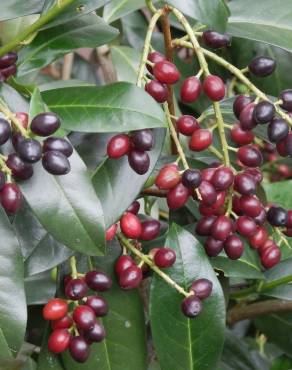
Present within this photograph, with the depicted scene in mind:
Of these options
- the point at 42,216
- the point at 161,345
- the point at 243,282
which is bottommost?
the point at 243,282

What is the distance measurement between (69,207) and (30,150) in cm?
11

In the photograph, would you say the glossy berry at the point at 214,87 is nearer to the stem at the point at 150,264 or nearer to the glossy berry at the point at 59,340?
the stem at the point at 150,264

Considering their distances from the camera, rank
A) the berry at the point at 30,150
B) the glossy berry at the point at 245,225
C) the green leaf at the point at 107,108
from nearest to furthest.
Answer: the berry at the point at 30,150, the green leaf at the point at 107,108, the glossy berry at the point at 245,225

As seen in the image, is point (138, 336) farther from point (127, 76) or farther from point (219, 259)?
point (127, 76)

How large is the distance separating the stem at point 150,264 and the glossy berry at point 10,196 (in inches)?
7.1

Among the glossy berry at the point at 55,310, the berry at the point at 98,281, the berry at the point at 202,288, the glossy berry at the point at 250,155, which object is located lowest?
the berry at the point at 202,288

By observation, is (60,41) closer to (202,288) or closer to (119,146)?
(119,146)

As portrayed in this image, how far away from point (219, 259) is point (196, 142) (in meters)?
0.19

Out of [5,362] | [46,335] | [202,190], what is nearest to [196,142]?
[202,190]

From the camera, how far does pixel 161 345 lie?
0.91 metres

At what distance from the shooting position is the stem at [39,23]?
2.60 ft

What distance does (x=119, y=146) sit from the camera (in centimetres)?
77

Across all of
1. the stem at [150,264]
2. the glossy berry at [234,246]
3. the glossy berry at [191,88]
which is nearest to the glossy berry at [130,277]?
the stem at [150,264]

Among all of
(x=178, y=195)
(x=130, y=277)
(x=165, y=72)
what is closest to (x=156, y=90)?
(x=165, y=72)
